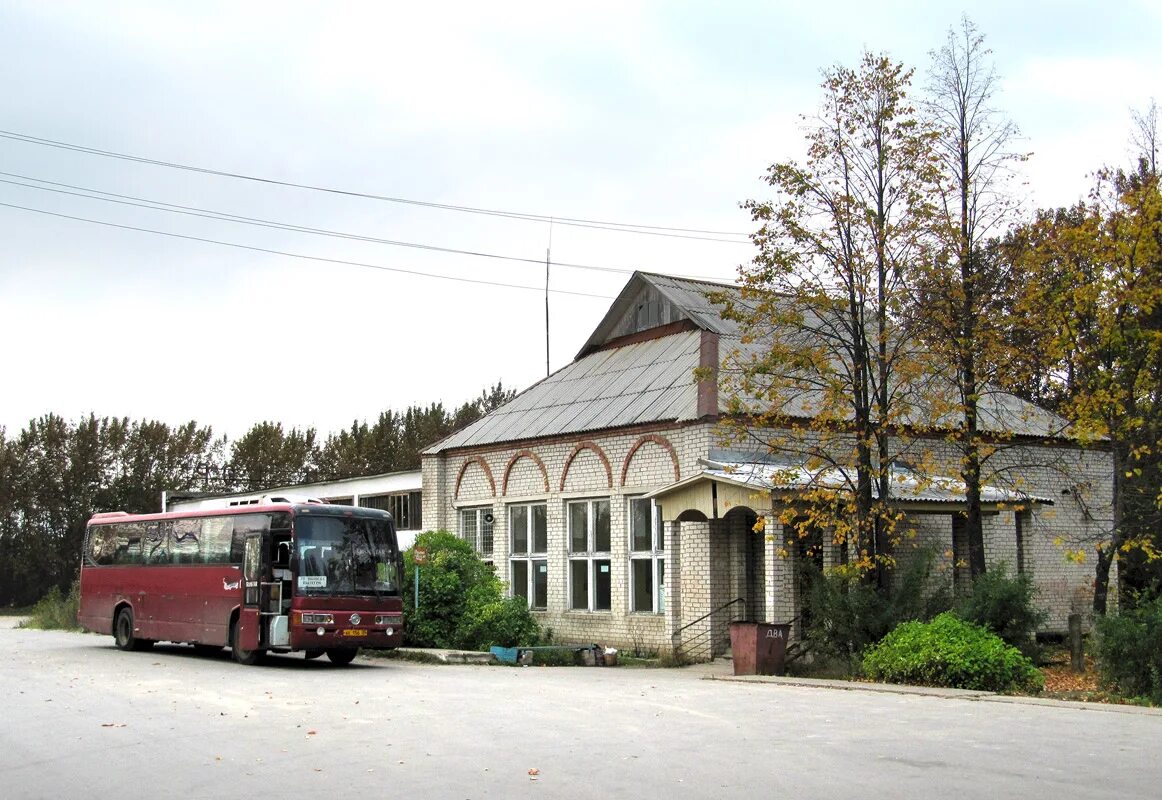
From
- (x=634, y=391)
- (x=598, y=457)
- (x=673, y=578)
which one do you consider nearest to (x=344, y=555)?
(x=673, y=578)

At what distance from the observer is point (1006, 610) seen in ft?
64.4

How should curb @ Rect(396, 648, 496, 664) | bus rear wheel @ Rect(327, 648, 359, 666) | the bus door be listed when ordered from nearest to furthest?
the bus door, bus rear wheel @ Rect(327, 648, 359, 666), curb @ Rect(396, 648, 496, 664)

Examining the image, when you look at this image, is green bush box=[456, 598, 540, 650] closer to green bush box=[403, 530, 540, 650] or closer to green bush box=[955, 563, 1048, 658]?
green bush box=[403, 530, 540, 650]

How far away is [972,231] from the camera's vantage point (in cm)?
2198

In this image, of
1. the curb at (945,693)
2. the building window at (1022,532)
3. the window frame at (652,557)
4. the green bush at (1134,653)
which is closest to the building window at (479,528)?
the window frame at (652,557)

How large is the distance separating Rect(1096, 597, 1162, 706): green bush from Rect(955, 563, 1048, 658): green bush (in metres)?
2.98

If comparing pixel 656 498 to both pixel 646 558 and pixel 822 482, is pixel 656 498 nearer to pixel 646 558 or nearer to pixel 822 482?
pixel 822 482

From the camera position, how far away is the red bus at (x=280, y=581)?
22.1m

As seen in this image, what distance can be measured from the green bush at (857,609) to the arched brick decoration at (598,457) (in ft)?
24.5

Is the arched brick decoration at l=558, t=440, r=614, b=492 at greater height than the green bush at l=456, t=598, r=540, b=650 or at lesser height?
greater

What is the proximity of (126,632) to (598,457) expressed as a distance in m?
10.7

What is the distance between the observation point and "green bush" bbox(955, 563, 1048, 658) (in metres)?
19.5

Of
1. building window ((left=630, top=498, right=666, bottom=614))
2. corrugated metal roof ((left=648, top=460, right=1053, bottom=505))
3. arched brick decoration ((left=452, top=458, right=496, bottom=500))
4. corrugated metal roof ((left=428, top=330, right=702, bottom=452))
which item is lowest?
building window ((left=630, top=498, right=666, bottom=614))

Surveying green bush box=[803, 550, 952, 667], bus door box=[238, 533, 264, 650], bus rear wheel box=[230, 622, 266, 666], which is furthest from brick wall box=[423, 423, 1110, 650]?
bus door box=[238, 533, 264, 650]
